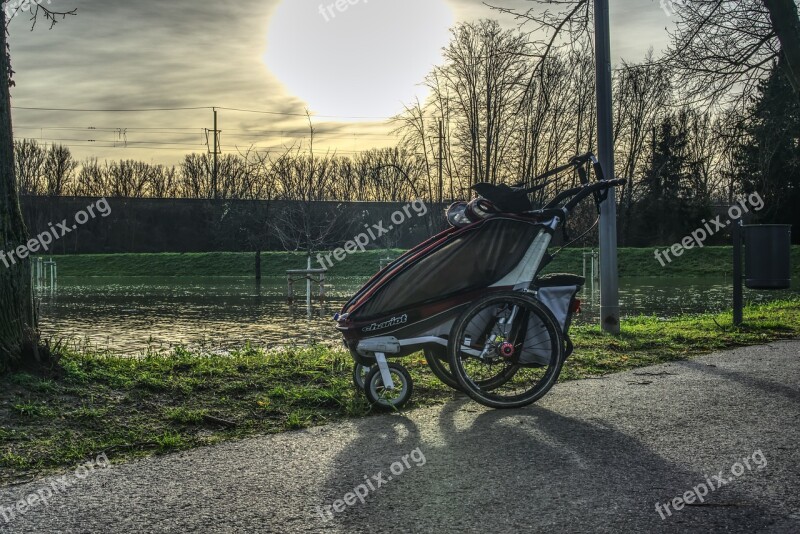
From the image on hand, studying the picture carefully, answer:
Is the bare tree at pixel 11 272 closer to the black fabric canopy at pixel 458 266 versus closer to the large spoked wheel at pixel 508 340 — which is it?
the black fabric canopy at pixel 458 266

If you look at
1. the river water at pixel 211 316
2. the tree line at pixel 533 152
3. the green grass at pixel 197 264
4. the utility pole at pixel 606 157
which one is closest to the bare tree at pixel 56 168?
the tree line at pixel 533 152

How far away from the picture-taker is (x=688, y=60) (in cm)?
1240

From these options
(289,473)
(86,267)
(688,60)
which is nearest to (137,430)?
(289,473)

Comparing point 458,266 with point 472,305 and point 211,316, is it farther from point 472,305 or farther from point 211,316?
point 211,316

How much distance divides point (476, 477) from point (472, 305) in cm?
170

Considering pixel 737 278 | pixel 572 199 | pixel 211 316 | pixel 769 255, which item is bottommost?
pixel 211 316

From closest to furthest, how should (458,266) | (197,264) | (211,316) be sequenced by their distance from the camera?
(458,266)
(211,316)
(197,264)

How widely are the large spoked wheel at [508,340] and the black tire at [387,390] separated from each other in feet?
1.32

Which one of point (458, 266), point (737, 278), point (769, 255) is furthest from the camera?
point (737, 278)

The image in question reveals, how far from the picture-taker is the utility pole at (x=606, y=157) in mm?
9953

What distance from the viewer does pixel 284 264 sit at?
157 feet

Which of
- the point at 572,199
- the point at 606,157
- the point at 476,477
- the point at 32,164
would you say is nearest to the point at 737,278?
the point at 606,157

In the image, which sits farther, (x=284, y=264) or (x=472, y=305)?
(x=284, y=264)

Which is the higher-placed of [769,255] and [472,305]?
[769,255]
